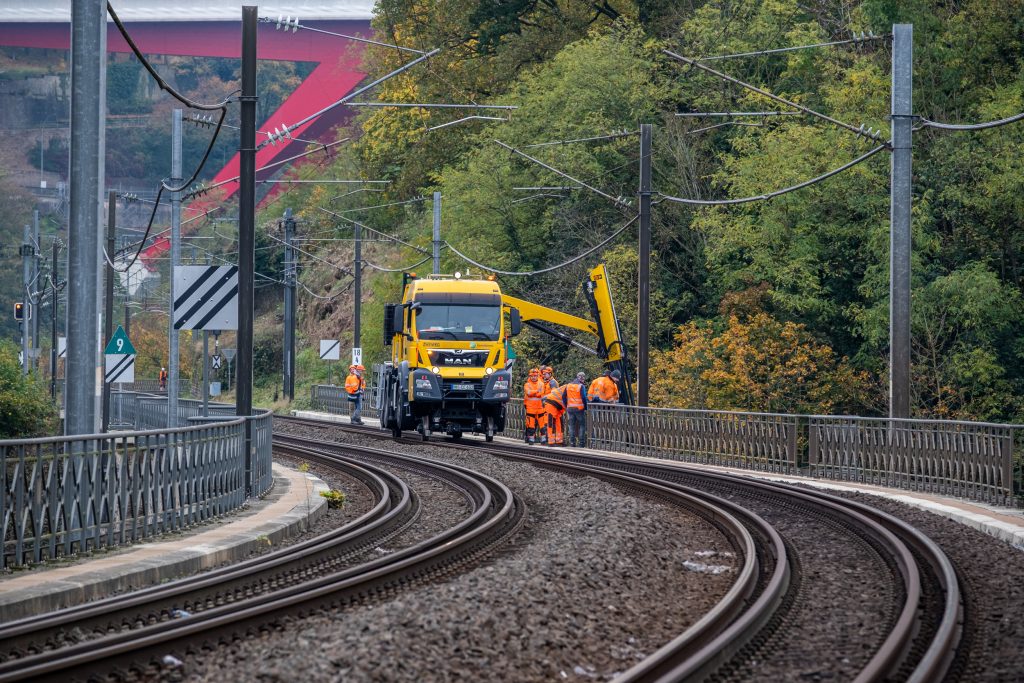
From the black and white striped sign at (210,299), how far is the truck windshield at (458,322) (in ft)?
47.0

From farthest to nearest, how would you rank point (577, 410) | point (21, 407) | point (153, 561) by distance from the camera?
1. point (21, 407)
2. point (577, 410)
3. point (153, 561)

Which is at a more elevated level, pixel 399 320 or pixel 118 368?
pixel 399 320

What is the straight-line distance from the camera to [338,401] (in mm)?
59156

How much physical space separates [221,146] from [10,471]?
114m

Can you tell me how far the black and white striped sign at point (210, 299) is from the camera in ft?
68.5

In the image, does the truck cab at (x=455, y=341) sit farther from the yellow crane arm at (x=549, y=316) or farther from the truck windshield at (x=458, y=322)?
the yellow crane arm at (x=549, y=316)

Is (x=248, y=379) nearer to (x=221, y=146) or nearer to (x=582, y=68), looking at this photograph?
(x=582, y=68)

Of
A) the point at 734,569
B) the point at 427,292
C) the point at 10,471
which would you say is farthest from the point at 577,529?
the point at 427,292

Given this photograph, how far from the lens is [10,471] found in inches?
506

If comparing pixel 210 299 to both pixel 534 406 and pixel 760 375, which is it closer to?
pixel 534 406

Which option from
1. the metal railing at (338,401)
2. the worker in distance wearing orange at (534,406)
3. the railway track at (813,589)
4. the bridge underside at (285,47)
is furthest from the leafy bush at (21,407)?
the bridge underside at (285,47)

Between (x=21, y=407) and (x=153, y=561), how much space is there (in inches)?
1239

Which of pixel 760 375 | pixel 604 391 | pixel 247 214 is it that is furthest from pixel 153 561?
pixel 760 375

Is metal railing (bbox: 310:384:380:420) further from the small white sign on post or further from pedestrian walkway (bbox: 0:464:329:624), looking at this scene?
pedestrian walkway (bbox: 0:464:329:624)
